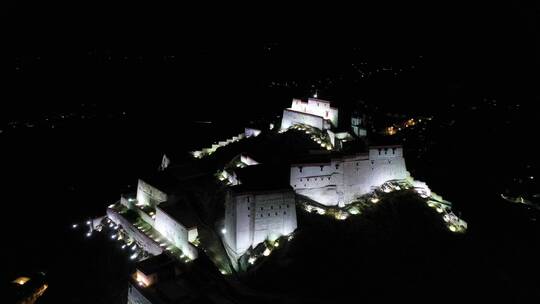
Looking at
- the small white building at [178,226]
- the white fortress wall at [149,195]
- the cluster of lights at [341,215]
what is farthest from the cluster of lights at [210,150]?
the cluster of lights at [341,215]

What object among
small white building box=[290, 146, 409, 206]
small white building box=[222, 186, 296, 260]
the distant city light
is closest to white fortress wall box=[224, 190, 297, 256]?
small white building box=[222, 186, 296, 260]

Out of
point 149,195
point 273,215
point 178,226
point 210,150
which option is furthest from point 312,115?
point 178,226

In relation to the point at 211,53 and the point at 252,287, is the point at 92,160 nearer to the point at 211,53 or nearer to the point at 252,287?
the point at 252,287

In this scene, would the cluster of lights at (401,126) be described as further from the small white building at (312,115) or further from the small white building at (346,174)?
the small white building at (346,174)

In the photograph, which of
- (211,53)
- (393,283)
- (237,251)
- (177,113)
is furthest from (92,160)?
(211,53)

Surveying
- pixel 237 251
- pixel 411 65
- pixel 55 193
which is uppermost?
pixel 411 65

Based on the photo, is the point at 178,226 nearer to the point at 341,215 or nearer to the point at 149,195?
the point at 149,195

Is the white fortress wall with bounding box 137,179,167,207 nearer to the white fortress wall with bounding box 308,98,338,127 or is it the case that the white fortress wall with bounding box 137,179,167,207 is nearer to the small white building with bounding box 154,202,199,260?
the small white building with bounding box 154,202,199,260
